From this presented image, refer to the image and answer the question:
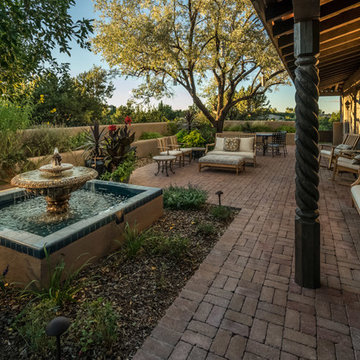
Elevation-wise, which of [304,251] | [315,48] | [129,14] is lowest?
[304,251]

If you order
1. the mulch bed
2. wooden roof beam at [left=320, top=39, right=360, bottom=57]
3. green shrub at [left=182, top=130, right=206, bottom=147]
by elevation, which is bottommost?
the mulch bed

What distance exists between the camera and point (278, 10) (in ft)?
9.13

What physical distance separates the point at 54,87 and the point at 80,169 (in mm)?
11985

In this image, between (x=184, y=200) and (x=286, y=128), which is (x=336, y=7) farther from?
(x=286, y=128)

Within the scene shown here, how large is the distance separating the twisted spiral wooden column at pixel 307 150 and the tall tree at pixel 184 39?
7.84m

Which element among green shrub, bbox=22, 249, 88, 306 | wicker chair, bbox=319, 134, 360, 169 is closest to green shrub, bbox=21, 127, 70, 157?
green shrub, bbox=22, 249, 88, 306

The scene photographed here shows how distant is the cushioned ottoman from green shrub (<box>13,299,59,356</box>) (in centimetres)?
601

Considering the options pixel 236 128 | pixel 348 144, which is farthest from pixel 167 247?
pixel 236 128

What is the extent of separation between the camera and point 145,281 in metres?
2.54

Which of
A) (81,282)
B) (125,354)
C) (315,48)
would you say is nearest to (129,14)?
(315,48)

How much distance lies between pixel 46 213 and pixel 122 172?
6.98 feet

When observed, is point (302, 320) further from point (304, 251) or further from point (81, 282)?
point (81, 282)

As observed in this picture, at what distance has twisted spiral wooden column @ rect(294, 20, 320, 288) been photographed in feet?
7.27

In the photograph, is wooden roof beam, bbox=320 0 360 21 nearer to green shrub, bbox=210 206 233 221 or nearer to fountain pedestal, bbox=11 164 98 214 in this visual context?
green shrub, bbox=210 206 233 221
